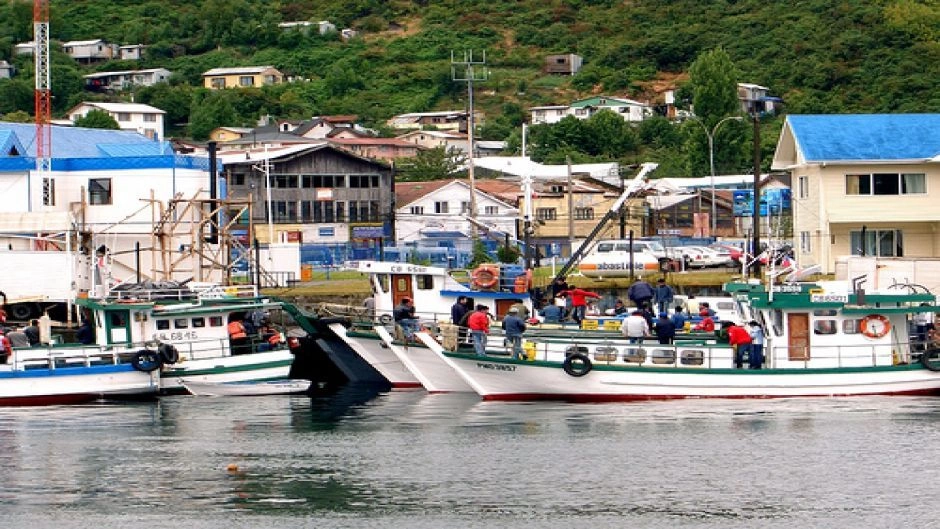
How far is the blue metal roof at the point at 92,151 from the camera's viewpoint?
2468 inches

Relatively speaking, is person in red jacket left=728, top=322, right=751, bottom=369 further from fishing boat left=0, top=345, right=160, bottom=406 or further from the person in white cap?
fishing boat left=0, top=345, right=160, bottom=406

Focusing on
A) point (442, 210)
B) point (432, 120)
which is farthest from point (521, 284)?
point (432, 120)

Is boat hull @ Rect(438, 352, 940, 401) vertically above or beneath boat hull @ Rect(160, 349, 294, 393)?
beneath

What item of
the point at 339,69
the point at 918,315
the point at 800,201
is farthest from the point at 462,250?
the point at 339,69

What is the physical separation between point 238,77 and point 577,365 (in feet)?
400

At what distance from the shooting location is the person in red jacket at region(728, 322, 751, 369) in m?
40.3

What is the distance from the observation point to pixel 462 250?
3029 inches

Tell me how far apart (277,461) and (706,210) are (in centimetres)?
6022

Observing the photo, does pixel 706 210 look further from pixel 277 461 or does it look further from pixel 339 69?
pixel 339 69

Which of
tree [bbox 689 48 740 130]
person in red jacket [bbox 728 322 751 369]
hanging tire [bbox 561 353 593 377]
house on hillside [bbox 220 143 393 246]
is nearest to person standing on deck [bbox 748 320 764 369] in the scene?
person in red jacket [bbox 728 322 751 369]

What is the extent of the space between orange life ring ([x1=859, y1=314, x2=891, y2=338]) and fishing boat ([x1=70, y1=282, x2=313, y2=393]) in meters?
14.4

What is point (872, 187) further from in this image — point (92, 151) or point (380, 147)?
point (380, 147)

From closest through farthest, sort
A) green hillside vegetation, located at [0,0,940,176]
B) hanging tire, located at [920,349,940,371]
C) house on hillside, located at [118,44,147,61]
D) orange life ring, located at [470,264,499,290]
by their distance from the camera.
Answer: hanging tire, located at [920,349,940,371] < orange life ring, located at [470,264,499,290] < green hillside vegetation, located at [0,0,940,176] < house on hillside, located at [118,44,147,61]

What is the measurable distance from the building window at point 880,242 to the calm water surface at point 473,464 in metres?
21.1
